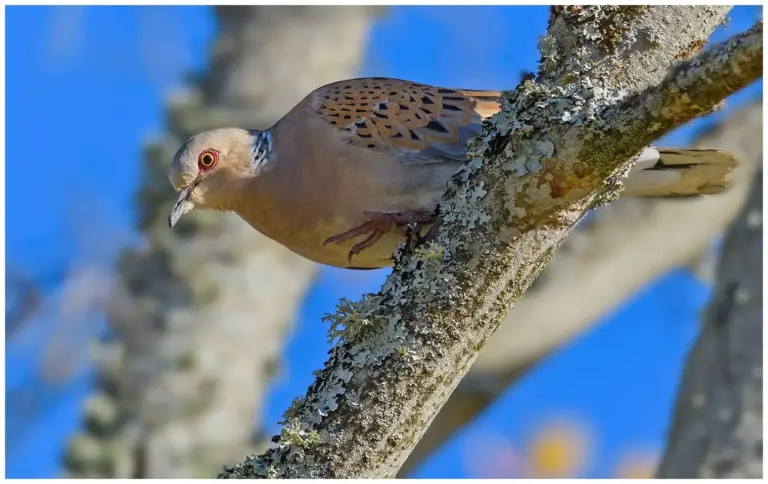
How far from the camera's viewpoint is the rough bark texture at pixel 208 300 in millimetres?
6953

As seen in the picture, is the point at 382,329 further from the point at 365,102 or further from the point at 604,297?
the point at 604,297

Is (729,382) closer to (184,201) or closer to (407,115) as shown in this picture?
(407,115)

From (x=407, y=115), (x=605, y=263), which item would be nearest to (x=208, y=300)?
(x=605, y=263)

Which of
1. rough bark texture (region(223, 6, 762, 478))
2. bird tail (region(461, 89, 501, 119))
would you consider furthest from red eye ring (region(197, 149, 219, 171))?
rough bark texture (region(223, 6, 762, 478))

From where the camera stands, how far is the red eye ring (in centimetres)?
389

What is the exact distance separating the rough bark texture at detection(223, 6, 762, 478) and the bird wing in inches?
51.4

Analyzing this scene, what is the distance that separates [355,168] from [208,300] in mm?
3803

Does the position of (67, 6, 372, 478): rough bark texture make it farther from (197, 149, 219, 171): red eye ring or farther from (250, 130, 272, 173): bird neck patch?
(197, 149, 219, 171): red eye ring

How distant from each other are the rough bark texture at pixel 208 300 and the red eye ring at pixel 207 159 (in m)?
3.07

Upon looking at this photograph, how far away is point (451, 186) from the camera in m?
2.24

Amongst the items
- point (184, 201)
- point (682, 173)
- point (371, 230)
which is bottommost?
point (682, 173)

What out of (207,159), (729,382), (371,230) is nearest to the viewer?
(371,230)

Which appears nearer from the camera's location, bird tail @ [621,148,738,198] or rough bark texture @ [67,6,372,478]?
bird tail @ [621,148,738,198]

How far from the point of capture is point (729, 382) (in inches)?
164
